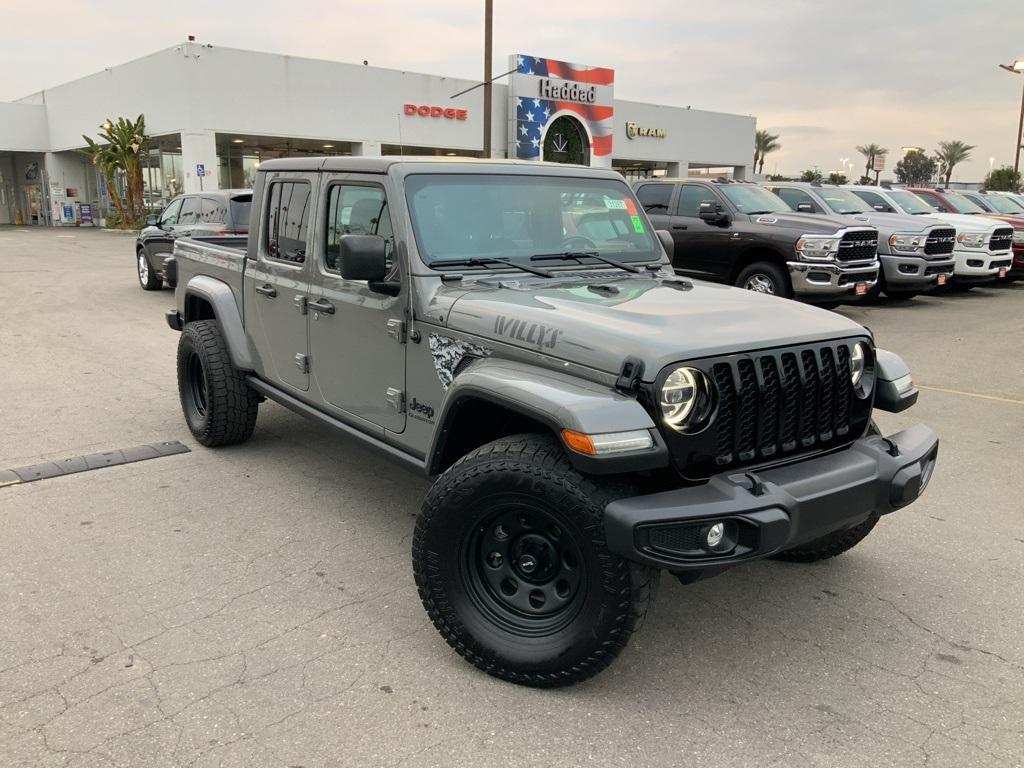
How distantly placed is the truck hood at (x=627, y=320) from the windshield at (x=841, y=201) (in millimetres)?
11014

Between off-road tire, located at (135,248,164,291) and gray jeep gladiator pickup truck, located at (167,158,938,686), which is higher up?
gray jeep gladiator pickup truck, located at (167,158,938,686)

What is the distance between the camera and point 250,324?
5.00 metres

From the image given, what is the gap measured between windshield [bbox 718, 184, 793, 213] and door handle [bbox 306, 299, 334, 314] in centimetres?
861

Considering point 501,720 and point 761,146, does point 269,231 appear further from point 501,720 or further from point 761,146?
point 761,146

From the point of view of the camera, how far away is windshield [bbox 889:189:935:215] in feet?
52.1

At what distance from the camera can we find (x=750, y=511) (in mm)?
2523

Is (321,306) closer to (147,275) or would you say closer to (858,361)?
(858,361)

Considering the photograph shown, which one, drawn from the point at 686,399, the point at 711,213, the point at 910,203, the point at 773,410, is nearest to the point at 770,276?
the point at 711,213

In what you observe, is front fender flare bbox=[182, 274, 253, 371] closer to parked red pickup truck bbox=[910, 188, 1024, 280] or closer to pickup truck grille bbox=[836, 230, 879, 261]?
pickup truck grille bbox=[836, 230, 879, 261]

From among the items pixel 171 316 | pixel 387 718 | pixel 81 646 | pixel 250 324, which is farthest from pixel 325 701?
pixel 171 316

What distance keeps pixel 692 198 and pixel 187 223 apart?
7551mm

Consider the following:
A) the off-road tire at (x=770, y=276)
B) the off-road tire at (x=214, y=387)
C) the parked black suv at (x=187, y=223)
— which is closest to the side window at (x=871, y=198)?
the off-road tire at (x=770, y=276)

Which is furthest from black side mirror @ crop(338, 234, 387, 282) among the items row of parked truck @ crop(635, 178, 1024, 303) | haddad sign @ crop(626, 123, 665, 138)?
haddad sign @ crop(626, 123, 665, 138)

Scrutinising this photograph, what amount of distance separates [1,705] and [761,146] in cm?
8161
